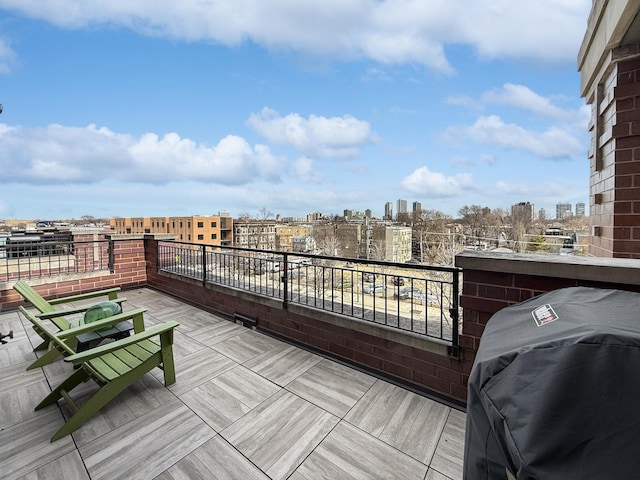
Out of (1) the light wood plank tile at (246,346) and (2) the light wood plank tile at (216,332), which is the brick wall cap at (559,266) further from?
(2) the light wood plank tile at (216,332)

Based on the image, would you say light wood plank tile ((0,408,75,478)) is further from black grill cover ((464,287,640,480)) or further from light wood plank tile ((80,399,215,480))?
black grill cover ((464,287,640,480))

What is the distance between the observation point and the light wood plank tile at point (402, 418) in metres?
1.86

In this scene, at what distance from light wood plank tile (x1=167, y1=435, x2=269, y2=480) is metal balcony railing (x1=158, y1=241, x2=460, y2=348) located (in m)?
1.53

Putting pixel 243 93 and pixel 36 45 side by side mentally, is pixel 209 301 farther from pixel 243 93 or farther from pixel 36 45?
pixel 243 93

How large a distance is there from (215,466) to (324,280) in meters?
1.96

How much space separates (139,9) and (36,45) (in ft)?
10.2

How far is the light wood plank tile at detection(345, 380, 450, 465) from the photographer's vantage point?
1.86 meters

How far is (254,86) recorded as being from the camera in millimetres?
13055

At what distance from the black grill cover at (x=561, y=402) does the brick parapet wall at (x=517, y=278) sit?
0.87 meters

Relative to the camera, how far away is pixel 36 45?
19.8 ft

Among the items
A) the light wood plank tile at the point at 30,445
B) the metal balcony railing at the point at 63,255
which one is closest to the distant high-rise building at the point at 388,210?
the metal balcony railing at the point at 63,255

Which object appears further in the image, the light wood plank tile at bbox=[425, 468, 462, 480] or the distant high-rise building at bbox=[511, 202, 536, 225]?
the distant high-rise building at bbox=[511, 202, 536, 225]

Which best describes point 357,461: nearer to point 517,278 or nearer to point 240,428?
point 240,428

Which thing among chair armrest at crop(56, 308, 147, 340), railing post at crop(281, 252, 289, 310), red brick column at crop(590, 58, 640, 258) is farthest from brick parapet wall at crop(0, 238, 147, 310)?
red brick column at crop(590, 58, 640, 258)
